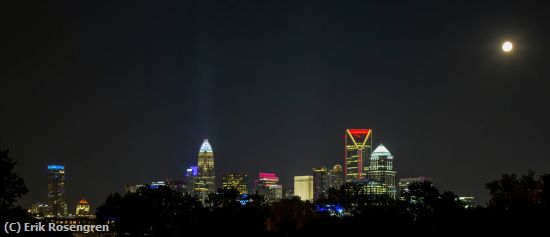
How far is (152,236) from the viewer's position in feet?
296

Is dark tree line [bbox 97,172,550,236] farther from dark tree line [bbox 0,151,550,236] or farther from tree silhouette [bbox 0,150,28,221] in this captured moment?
tree silhouette [bbox 0,150,28,221]

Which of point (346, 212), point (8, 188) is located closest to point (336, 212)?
point (346, 212)

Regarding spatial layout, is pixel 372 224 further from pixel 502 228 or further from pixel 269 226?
pixel 269 226

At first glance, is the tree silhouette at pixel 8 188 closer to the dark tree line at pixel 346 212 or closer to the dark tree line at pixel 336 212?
the dark tree line at pixel 336 212

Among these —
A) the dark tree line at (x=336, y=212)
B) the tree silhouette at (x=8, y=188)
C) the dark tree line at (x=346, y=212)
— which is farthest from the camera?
the dark tree line at (x=346, y=212)

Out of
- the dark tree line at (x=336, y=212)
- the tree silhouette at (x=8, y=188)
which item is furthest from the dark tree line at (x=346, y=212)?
the tree silhouette at (x=8, y=188)

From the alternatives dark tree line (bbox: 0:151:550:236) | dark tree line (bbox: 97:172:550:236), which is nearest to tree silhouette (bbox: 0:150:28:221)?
dark tree line (bbox: 0:151:550:236)

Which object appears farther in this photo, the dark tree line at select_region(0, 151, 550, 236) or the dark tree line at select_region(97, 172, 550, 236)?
the dark tree line at select_region(97, 172, 550, 236)

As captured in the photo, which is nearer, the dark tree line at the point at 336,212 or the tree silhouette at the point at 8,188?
the tree silhouette at the point at 8,188

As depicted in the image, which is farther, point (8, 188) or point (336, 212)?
point (336, 212)

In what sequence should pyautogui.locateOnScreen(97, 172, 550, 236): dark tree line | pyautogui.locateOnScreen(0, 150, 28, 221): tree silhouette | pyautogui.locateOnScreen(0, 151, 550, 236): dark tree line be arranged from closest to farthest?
1. pyautogui.locateOnScreen(0, 150, 28, 221): tree silhouette
2. pyautogui.locateOnScreen(0, 151, 550, 236): dark tree line
3. pyautogui.locateOnScreen(97, 172, 550, 236): dark tree line

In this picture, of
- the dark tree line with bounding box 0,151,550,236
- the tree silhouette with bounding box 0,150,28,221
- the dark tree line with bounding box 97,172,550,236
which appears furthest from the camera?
the dark tree line with bounding box 97,172,550,236

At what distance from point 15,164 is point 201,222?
44762 mm

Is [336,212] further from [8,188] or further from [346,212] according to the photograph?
[8,188]
